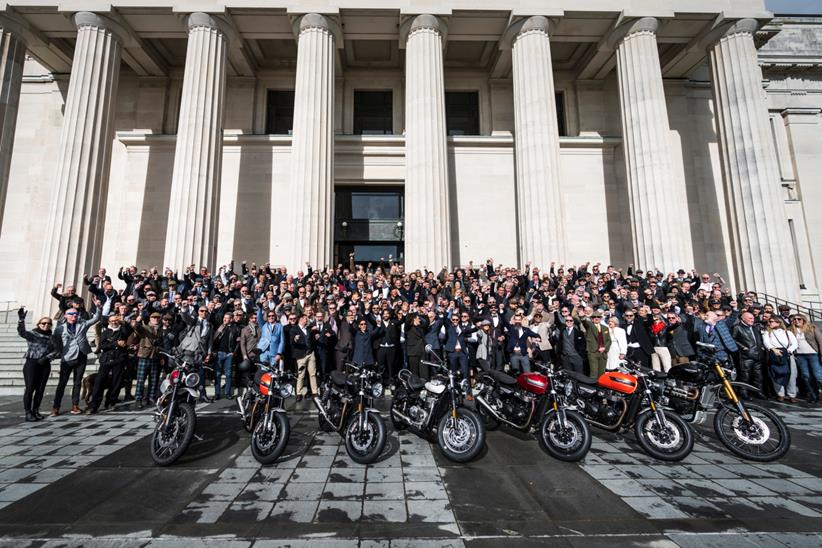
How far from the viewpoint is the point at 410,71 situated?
16125 mm

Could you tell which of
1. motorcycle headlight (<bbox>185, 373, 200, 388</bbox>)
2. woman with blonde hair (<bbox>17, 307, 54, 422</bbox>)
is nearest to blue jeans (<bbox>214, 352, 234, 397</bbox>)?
woman with blonde hair (<bbox>17, 307, 54, 422</bbox>)

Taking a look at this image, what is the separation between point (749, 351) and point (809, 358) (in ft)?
4.08

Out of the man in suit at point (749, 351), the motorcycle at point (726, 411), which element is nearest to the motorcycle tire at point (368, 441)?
the motorcycle at point (726, 411)

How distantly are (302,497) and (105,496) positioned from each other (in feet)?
6.73

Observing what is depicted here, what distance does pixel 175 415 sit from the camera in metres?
5.11

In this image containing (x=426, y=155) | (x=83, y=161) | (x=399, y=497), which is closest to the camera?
(x=399, y=497)

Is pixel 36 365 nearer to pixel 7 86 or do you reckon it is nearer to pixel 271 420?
pixel 271 420

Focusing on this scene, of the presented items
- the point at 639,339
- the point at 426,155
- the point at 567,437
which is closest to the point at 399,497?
the point at 567,437

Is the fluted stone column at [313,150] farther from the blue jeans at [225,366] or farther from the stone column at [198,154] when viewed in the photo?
the blue jeans at [225,366]

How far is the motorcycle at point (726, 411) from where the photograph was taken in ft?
16.7

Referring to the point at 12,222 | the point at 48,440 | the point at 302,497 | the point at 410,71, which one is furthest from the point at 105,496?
the point at 12,222

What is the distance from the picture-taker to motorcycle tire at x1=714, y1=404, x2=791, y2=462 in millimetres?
5023

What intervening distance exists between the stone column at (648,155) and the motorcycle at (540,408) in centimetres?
1197

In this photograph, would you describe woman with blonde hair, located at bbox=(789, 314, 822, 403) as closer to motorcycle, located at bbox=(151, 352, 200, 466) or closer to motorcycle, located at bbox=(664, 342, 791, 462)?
motorcycle, located at bbox=(664, 342, 791, 462)
